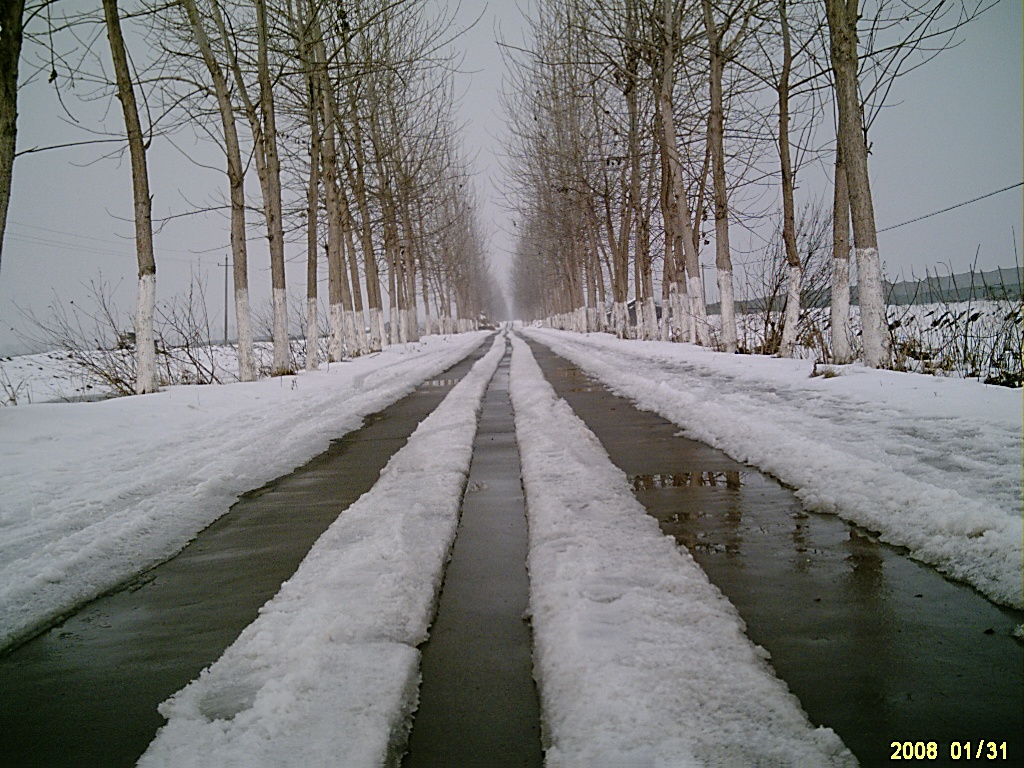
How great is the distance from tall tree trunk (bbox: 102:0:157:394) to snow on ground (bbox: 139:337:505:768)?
8.42 metres

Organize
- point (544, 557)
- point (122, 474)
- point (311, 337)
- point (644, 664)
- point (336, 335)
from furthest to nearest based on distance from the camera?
1. point (336, 335)
2. point (311, 337)
3. point (122, 474)
4. point (544, 557)
5. point (644, 664)

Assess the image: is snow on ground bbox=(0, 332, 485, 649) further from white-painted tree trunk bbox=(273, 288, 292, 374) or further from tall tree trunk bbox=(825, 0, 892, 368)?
tall tree trunk bbox=(825, 0, 892, 368)

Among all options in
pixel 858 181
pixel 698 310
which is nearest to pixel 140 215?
pixel 858 181

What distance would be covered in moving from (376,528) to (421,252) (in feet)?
123

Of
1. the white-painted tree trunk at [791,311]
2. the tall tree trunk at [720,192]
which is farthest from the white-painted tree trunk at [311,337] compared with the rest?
the white-painted tree trunk at [791,311]

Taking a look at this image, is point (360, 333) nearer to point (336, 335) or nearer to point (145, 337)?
point (336, 335)

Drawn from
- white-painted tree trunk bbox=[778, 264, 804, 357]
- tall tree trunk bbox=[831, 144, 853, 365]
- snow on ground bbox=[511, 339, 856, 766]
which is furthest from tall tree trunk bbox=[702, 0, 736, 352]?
snow on ground bbox=[511, 339, 856, 766]

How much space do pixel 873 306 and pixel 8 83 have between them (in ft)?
34.2

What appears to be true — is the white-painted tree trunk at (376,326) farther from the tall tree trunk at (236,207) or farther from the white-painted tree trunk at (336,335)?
the tall tree trunk at (236,207)

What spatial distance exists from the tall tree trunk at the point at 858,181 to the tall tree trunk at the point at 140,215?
10188 mm

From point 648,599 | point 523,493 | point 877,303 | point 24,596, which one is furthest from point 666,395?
point 24,596

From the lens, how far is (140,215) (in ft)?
33.9

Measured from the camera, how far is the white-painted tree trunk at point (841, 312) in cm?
980

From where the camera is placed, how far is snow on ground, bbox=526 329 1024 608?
261cm
